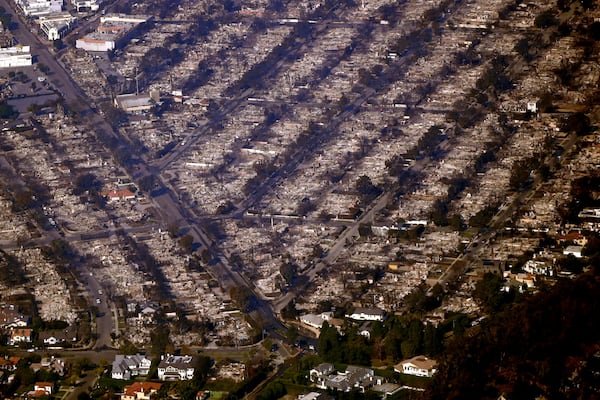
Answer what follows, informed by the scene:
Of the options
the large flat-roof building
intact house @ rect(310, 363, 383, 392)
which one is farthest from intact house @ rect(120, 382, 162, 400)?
the large flat-roof building

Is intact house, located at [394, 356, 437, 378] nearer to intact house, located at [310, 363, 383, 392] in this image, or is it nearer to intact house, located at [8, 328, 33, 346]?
intact house, located at [310, 363, 383, 392]

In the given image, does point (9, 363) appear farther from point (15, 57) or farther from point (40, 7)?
point (40, 7)

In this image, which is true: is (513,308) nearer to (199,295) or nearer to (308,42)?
(199,295)

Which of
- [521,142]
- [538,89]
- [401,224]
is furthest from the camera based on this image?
[538,89]

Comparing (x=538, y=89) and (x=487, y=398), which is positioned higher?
(x=487, y=398)

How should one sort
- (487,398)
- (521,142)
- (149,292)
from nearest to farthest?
(487,398), (149,292), (521,142)

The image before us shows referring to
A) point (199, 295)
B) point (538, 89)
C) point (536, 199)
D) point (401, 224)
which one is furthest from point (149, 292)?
point (538, 89)
